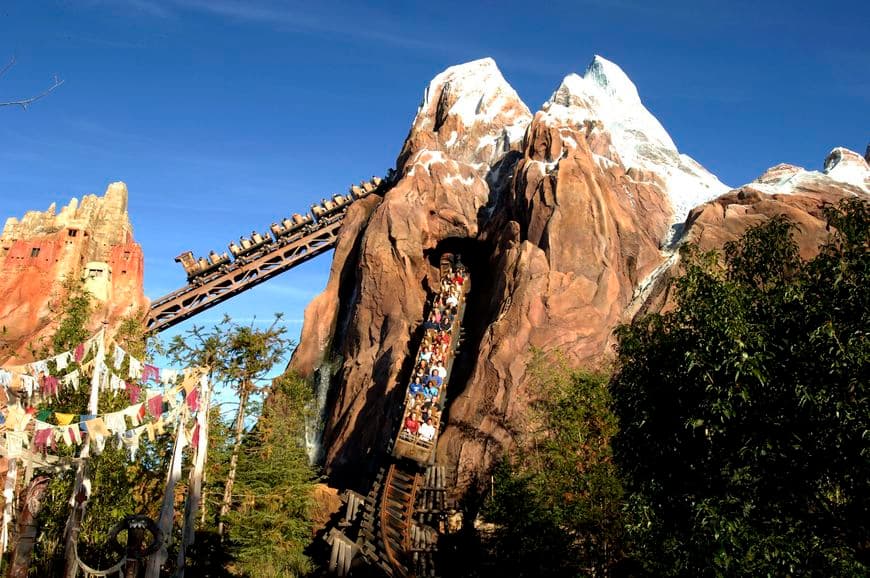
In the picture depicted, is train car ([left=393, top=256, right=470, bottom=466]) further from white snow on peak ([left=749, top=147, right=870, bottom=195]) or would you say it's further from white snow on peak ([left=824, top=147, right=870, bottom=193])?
white snow on peak ([left=824, top=147, right=870, bottom=193])

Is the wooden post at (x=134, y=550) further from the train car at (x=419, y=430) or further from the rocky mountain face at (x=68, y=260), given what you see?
the rocky mountain face at (x=68, y=260)

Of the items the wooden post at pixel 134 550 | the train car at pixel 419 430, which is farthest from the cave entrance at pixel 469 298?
the wooden post at pixel 134 550

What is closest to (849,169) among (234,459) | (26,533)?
(234,459)

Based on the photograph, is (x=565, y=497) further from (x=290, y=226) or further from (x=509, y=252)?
(x=290, y=226)

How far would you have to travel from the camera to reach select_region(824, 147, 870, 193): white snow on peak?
32250 millimetres

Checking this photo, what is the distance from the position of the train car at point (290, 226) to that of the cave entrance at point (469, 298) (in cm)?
970

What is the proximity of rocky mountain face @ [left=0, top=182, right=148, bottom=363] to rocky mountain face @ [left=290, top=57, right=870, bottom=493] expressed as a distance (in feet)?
51.6

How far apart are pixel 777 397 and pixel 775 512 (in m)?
1.42

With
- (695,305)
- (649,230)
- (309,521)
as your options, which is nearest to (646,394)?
(695,305)

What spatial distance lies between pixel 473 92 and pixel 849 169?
857 inches

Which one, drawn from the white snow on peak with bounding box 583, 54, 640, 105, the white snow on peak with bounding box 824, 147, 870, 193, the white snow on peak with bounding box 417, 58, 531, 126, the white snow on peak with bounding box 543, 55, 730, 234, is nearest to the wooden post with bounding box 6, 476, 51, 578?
the white snow on peak with bounding box 543, 55, 730, 234

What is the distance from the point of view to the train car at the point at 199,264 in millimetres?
38844

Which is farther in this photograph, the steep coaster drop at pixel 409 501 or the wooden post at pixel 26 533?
the steep coaster drop at pixel 409 501

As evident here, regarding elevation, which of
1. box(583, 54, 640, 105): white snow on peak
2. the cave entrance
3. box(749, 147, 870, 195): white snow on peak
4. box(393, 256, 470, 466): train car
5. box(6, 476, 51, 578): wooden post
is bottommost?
box(6, 476, 51, 578): wooden post
